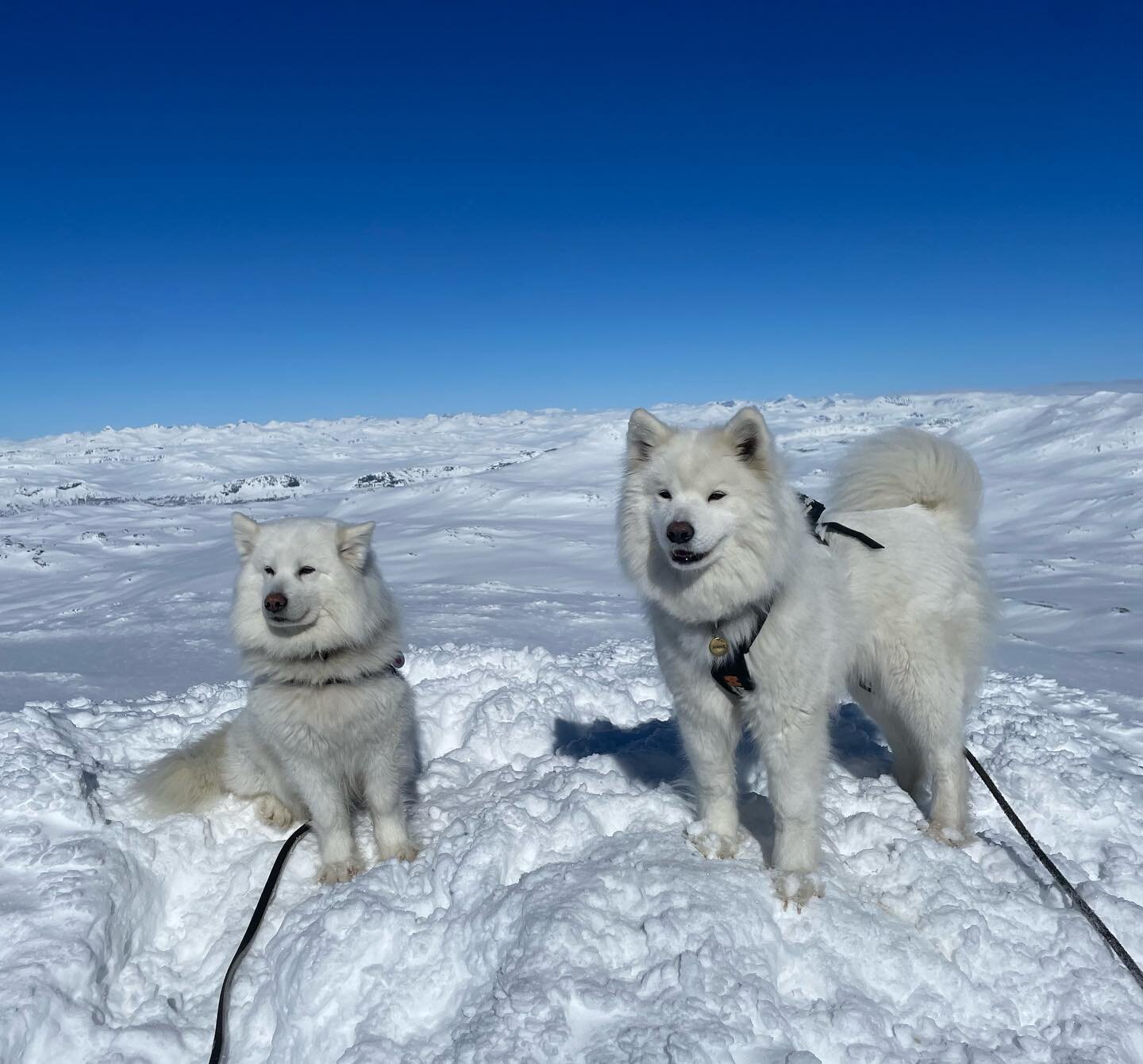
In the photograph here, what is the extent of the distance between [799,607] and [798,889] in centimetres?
125

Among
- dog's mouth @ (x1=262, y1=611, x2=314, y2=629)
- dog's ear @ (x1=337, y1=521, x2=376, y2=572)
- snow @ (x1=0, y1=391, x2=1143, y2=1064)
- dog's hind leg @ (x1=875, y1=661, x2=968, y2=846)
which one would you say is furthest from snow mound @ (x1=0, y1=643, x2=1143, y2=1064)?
dog's ear @ (x1=337, y1=521, x2=376, y2=572)

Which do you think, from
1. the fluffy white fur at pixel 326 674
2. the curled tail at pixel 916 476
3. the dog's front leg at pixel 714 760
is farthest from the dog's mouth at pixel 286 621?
the curled tail at pixel 916 476

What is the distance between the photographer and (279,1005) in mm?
2947

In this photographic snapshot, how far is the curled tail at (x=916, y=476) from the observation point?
419cm

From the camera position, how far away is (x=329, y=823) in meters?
3.85

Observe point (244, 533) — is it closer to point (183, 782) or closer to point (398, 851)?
point (183, 782)

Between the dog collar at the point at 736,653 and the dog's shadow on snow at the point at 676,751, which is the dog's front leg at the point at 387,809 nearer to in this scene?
the dog's shadow on snow at the point at 676,751

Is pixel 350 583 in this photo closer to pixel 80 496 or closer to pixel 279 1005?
pixel 279 1005

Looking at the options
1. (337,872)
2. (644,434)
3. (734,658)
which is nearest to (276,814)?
(337,872)

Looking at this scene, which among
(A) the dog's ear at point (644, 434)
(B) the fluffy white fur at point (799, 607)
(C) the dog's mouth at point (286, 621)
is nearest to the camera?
(B) the fluffy white fur at point (799, 607)

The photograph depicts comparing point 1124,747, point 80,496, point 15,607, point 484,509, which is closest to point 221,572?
point 15,607

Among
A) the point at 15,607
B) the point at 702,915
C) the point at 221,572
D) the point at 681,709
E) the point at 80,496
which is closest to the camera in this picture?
the point at 702,915

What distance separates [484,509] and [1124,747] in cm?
2454

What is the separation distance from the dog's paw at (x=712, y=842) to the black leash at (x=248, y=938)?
2156 millimetres
